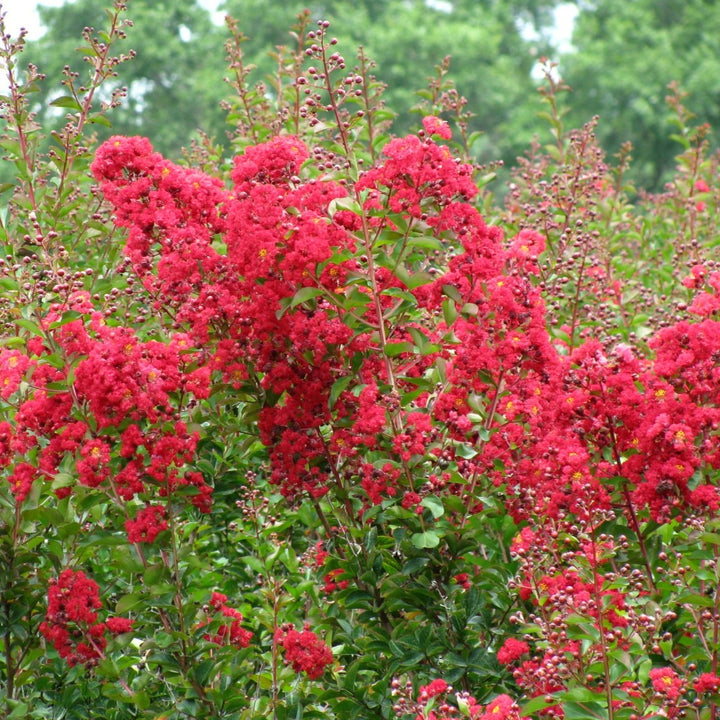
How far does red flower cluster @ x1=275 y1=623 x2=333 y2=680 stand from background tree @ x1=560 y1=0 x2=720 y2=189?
2654cm

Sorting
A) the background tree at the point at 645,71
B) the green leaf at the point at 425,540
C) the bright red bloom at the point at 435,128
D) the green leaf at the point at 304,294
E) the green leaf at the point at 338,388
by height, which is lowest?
the green leaf at the point at 425,540

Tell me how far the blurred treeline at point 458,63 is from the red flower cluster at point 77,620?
25201 millimetres

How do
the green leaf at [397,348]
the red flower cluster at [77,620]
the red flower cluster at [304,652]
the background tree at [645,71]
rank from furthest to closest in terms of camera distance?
the background tree at [645,71] → the red flower cluster at [304,652] → the red flower cluster at [77,620] → the green leaf at [397,348]

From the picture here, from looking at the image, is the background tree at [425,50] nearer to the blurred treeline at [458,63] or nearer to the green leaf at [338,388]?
the blurred treeline at [458,63]

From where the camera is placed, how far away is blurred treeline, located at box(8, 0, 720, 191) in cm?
2930

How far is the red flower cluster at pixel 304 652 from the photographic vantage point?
3.61 meters

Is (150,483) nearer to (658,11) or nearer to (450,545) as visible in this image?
(450,545)

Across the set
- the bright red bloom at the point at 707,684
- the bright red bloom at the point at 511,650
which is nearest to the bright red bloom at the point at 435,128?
the bright red bloom at the point at 511,650

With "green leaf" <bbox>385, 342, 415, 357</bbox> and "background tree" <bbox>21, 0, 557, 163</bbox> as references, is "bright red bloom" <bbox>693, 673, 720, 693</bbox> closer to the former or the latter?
"green leaf" <bbox>385, 342, 415, 357</bbox>

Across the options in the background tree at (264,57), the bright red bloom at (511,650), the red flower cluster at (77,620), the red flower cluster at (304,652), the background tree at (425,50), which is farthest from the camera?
the background tree at (425,50)

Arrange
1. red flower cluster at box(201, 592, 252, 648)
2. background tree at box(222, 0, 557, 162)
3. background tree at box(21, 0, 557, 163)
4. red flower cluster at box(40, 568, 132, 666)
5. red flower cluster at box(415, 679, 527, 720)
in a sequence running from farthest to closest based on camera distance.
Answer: background tree at box(222, 0, 557, 162) → background tree at box(21, 0, 557, 163) → red flower cluster at box(201, 592, 252, 648) → red flower cluster at box(40, 568, 132, 666) → red flower cluster at box(415, 679, 527, 720)

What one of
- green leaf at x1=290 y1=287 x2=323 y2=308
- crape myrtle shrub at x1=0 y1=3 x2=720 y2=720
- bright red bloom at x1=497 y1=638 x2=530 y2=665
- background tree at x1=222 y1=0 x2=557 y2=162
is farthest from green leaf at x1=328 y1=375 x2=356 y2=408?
background tree at x1=222 y1=0 x2=557 y2=162

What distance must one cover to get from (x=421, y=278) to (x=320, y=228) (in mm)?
339

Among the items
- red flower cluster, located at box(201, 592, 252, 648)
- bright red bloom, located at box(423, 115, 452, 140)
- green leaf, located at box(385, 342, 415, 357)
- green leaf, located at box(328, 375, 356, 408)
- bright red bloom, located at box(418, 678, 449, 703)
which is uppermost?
bright red bloom, located at box(423, 115, 452, 140)
